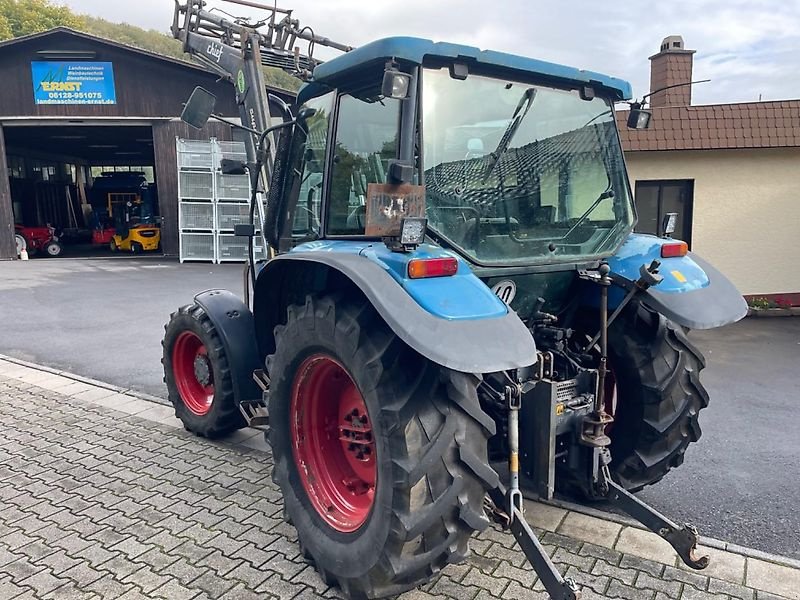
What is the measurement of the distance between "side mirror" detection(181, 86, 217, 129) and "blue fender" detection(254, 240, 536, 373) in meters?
1.43

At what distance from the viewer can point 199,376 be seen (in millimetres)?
4430

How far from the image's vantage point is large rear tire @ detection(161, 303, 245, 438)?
13.9 ft

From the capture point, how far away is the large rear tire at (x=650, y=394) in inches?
130

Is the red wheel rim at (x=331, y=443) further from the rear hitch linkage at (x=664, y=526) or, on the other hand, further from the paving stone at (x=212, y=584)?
the rear hitch linkage at (x=664, y=526)

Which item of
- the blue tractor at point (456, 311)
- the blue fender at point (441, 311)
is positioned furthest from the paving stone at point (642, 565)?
the blue fender at point (441, 311)

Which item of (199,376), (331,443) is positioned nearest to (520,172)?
(331,443)

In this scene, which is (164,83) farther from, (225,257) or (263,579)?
(263,579)

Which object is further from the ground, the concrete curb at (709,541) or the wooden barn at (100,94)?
the wooden barn at (100,94)

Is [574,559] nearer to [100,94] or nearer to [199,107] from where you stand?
[199,107]

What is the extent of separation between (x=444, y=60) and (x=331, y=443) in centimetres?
→ 191

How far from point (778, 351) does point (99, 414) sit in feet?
24.9

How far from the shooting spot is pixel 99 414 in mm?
5203

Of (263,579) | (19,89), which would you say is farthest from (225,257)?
(263,579)

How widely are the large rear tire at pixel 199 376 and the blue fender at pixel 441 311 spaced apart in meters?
1.79
